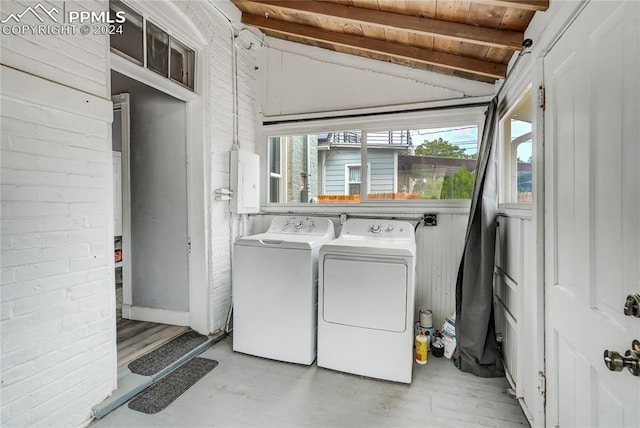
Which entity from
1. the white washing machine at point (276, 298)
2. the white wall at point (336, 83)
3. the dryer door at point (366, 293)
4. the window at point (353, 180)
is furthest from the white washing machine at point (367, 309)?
the white wall at point (336, 83)

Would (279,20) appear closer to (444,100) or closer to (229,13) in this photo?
(229,13)

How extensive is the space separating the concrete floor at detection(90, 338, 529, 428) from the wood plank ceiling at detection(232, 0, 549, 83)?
2304 millimetres

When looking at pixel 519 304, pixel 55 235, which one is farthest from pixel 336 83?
pixel 55 235

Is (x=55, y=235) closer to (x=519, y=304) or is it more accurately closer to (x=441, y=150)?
(x=519, y=304)

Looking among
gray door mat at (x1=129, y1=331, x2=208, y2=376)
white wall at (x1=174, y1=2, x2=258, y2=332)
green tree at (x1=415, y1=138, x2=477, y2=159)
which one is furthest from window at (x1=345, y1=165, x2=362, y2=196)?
gray door mat at (x1=129, y1=331, x2=208, y2=376)

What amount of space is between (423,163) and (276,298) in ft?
6.31

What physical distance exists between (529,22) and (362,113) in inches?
60.8

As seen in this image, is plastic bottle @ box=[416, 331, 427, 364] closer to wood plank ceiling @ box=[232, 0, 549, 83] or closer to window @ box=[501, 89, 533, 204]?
window @ box=[501, 89, 533, 204]

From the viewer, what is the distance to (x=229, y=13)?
2797 mm

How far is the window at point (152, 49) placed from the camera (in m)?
1.98

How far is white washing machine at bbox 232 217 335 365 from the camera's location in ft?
7.60

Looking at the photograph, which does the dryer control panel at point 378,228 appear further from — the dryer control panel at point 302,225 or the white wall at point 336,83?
the white wall at point 336,83

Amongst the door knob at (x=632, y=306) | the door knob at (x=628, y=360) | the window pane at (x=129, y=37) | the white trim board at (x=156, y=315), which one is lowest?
the white trim board at (x=156, y=315)

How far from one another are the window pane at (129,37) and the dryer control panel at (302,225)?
1.78 metres
